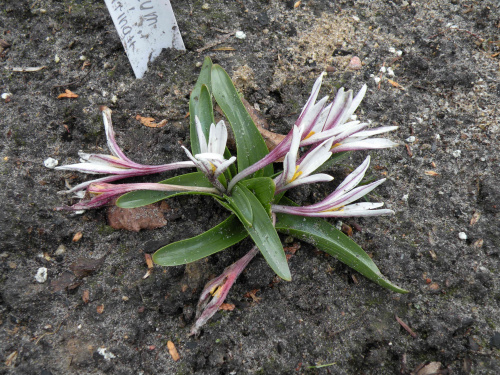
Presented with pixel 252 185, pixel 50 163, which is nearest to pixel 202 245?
pixel 252 185

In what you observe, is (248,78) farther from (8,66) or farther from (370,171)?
(8,66)

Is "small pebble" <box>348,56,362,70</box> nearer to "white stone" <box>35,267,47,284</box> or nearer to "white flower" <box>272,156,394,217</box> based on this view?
"white flower" <box>272,156,394,217</box>

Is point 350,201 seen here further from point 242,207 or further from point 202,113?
point 202,113

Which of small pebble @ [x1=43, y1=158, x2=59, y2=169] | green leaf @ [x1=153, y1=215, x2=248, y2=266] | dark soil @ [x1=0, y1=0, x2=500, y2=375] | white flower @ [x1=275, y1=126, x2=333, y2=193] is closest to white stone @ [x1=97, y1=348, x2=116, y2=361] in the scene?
dark soil @ [x1=0, y1=0, x2=500, y2=375]

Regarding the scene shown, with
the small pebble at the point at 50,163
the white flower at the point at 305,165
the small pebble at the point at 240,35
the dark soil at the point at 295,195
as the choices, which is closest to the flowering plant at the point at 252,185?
the white flower at the point at 305,165

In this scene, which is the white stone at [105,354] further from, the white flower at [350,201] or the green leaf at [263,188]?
the white flower at [350,201]

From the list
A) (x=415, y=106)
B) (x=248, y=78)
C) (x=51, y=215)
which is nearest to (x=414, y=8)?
(x=415, y=106)
